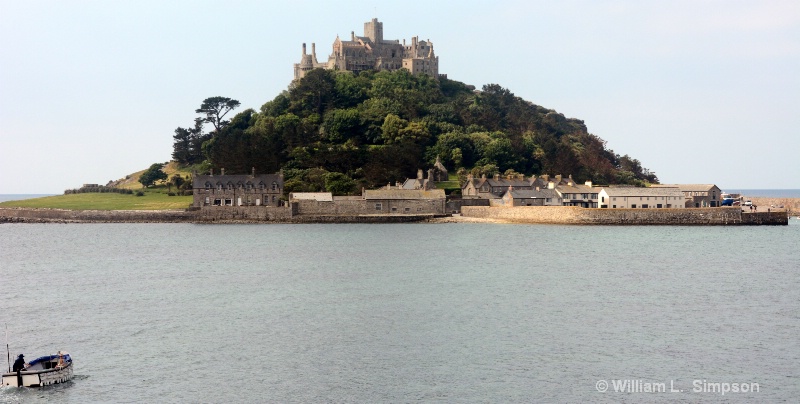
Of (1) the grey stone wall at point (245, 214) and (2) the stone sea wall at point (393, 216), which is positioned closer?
(2) the stone sea wall at point (393, 216)

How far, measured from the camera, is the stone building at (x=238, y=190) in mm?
96125

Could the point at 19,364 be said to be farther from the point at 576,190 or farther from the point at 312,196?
the point at 576,190

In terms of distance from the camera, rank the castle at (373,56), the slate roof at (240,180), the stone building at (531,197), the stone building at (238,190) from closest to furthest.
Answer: the stone building at (531,197) → the slate roof at (240,180) → the stone building at (238,190) → the castle at (373,56)

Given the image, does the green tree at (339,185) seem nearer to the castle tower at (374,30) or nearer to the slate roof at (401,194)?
the slate roof at (401,194)

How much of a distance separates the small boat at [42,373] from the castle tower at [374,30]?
414 feet

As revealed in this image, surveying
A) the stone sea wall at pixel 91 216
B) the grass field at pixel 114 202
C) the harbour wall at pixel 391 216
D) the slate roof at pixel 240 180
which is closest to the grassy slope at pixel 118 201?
the grass field at pixel 114 202

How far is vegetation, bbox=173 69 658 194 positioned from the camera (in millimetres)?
103812

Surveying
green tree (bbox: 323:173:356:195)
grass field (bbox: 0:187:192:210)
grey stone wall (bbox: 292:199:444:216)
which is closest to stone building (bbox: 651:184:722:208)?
grey stone wall (bbox: 292:199:444:216)

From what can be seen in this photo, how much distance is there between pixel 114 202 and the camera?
107 m

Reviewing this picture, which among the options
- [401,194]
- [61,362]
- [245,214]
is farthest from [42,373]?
[245,214]

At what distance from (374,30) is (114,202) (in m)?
58.5

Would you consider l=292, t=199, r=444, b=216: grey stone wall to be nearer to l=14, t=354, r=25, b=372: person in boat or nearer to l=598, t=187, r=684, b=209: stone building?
l=598, t=187, r=684, b=209: stone building

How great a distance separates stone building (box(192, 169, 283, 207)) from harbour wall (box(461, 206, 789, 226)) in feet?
92.5

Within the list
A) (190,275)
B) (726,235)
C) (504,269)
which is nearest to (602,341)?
(504,269)
